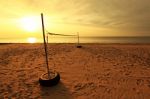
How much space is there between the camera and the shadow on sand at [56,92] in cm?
994

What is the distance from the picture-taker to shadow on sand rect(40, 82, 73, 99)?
994cm

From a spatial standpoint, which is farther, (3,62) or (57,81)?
(3,62)

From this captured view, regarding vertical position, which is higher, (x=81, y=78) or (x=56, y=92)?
(x=81, y=78)

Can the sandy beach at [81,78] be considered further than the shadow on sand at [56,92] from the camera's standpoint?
Yes

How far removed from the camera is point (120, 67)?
14359 millimetres

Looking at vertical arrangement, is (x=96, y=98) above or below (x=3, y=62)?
below

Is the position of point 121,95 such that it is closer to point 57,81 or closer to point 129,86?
point 129,86

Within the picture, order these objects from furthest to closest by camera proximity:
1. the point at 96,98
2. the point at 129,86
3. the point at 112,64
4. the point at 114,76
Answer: the point at 112,64
the point at 114,76
the point at 129,86
the point at 96,98

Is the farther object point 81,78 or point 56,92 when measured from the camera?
point 81,78

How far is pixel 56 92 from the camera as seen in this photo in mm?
10422

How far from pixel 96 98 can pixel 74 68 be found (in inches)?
197

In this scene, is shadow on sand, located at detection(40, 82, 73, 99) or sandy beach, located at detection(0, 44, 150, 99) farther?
sandy beach, located at detection(0, 44, 150, 99)

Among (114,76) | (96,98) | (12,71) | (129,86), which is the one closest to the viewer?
(96,98)

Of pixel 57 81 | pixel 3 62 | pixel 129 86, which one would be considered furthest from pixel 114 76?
pixel 3 62
